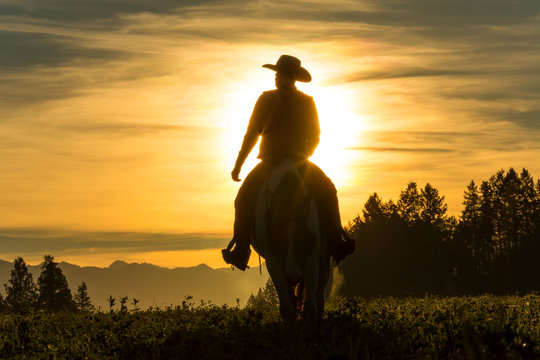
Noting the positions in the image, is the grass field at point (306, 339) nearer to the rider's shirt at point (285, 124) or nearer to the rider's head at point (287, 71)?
the rider's shirt at point (285, 124)

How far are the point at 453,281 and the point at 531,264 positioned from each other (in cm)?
1063

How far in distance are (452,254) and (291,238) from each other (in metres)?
92.4

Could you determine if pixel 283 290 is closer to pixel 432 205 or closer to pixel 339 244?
pixel 339 244

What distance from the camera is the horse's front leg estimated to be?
11391 mm

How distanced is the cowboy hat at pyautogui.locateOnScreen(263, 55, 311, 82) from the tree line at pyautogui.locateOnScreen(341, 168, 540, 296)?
7839cm

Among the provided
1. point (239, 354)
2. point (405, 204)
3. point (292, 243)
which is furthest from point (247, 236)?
point (405, 204)

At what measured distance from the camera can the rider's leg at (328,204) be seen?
1170cm

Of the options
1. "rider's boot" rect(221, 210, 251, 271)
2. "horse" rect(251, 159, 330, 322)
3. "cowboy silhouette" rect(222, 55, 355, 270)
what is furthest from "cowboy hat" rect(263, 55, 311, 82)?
"rider's boot" rect(221, 210, 251, 271)

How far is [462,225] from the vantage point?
368ft

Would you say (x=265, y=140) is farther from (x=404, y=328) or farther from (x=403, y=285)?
(x=403, y=285)

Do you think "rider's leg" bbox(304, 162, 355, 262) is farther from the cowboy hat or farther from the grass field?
the cowboy hat

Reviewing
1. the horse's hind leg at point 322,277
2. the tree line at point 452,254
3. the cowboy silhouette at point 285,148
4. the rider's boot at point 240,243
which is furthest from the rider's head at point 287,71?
the tree line at point 452,254

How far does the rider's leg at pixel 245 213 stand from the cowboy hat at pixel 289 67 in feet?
4.85

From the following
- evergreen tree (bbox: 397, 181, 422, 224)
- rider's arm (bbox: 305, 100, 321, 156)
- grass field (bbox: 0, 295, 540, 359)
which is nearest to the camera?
grass field (bbox: 0, 295, 540, 359)
